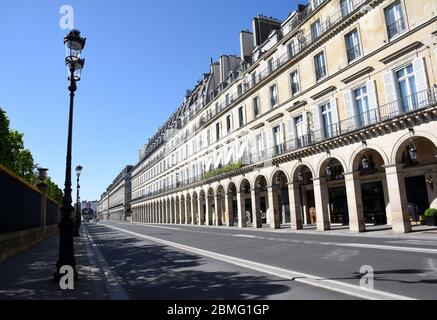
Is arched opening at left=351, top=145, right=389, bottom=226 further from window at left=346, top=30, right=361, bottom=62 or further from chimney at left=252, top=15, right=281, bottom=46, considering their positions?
chimney at left=252, top=15, right=281, bottom=46

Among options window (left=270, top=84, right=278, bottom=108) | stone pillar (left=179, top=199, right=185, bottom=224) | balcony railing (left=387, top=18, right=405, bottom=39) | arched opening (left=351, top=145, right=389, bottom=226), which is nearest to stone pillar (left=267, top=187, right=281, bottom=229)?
arched opening (left=351, top=145, right=389, bottom=226)

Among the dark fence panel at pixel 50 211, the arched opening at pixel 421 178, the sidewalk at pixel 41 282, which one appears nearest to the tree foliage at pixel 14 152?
the dark fence panel at pixel 50 211

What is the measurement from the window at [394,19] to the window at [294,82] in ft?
26.8

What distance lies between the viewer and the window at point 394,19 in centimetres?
1824

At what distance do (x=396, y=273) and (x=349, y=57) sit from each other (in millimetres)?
17077

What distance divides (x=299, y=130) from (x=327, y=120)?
299 centimetres

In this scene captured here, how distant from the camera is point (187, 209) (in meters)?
51.1

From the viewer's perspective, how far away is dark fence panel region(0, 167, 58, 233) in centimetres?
1092

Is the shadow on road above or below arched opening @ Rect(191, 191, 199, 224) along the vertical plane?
below

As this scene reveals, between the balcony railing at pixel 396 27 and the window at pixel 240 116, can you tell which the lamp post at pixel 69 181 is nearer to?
the balcony railing at pixel 396 27

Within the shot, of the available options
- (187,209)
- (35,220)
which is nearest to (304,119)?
(35,220)

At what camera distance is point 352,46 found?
21.5 meters

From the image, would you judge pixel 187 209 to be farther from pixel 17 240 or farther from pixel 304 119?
pixel 17 240

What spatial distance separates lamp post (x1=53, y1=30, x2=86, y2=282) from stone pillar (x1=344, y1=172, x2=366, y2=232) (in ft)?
53.9
